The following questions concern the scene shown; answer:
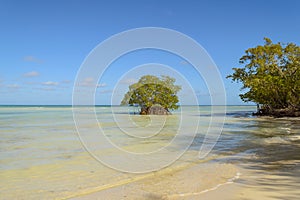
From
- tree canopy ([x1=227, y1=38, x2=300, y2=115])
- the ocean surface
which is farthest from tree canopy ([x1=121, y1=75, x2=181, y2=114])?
the ocean surface

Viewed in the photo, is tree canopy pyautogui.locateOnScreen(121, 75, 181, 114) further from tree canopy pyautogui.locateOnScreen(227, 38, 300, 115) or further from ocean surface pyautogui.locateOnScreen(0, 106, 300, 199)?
ocean surface pyautogui.locateOnScreen(0, 106, 300, 199)

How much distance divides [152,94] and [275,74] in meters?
13.6

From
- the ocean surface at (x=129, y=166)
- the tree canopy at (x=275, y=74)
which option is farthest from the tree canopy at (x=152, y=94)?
the ocean surface at (x=129, y=166)

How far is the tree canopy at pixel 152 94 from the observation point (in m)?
32.4

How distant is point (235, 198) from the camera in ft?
13.0

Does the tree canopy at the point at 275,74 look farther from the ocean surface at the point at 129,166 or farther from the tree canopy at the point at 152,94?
the ocean surface at the point at 129,166

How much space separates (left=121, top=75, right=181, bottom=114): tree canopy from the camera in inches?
1276

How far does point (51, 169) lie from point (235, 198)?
396cm

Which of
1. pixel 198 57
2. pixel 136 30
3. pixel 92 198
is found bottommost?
pixel 92 198

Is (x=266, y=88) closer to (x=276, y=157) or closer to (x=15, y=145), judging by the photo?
(x=276, y=157)

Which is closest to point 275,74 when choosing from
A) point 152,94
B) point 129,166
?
point 152,94

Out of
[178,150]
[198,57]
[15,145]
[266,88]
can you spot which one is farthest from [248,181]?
[266,88]

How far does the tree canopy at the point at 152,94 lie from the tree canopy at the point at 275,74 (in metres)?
8.65

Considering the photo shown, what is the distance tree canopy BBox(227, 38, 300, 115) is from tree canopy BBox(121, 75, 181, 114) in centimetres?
865
